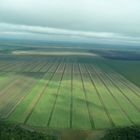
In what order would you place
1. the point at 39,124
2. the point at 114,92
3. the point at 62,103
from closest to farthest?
the point at 39,124 < the point at 62,103 < the point at 114,92

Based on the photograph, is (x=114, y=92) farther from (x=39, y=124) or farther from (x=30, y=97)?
(x=39, y=124)

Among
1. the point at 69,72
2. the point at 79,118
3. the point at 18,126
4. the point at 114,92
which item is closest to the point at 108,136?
the point at 79,118

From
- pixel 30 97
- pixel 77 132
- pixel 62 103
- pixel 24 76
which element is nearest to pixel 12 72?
pixel 24 76

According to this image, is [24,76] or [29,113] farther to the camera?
[24,76]

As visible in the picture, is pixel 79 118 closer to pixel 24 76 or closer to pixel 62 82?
pixel 62 82

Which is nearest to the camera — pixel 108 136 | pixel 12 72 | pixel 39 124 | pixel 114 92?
pixel 108 136

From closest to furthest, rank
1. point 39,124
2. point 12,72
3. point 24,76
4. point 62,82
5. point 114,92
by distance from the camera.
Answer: point 39,124, point 114,92, point 62,82, point 24,76, point 12,72
